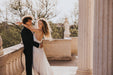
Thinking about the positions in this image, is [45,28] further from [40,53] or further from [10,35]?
[10,35]

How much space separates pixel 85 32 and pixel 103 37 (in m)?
2.12

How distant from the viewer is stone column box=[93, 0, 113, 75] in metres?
3.51

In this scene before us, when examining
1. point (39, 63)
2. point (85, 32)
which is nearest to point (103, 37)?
point (85, 32)

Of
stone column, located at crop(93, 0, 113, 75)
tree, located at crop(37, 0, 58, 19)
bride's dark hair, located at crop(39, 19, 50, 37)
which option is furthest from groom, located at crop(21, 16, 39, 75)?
tree, located at crop(37, 0, 58, 19)

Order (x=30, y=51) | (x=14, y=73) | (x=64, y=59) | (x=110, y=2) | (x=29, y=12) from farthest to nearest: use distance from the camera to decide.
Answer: (x=29, y=12) → (x=64, y=59) → (x=30, y=51) → (x=14, y=73) → (x=110, y=2)

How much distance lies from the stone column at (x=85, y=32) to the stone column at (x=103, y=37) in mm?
1998

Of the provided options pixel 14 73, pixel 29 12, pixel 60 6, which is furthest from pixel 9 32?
pixel 14 73

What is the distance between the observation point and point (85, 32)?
5.68 meters

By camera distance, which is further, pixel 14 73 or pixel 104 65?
pixel 14 73

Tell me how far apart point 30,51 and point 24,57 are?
0.61m

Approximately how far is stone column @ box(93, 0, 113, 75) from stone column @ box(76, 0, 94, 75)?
1998 mm

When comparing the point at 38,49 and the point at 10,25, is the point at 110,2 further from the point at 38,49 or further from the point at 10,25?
the point at 10,25

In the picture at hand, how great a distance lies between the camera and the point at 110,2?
3.48 m

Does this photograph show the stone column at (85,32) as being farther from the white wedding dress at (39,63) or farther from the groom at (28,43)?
the groom at (28,43)
